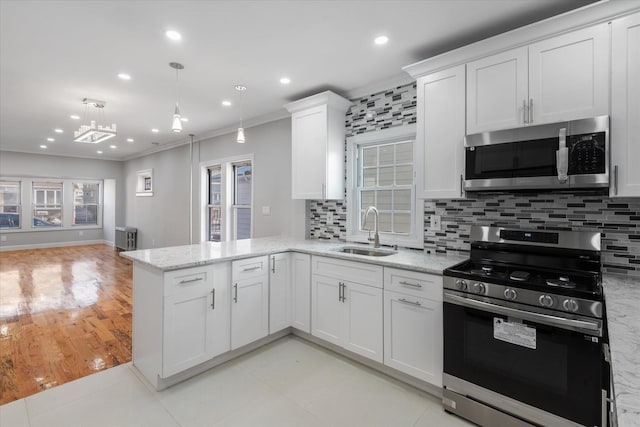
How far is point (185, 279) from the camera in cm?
229

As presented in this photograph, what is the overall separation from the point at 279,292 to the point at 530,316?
2038mm

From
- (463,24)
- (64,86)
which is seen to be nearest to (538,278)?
(463,24)

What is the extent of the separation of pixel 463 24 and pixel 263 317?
285cm

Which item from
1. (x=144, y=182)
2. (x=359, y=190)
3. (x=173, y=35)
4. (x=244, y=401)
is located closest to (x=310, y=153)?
(x=359, y=190)

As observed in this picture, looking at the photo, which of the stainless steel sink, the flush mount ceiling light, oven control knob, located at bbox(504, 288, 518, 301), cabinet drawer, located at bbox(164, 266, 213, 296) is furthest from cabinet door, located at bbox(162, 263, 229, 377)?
the flush mount ceiling light

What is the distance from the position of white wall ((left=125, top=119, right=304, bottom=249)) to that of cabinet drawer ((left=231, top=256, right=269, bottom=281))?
114 cm

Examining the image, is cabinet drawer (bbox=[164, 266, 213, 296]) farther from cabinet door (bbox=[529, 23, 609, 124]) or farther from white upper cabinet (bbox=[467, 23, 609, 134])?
cabinet door (bbox=[529, 23, 609, 124])

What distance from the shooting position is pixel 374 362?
254 cm

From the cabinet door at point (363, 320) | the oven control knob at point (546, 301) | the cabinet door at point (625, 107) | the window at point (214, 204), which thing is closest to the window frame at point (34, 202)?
the window at point (214, 204)

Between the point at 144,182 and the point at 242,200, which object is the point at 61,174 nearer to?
the point at 144,182

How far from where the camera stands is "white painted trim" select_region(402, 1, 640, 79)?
70.0 inches

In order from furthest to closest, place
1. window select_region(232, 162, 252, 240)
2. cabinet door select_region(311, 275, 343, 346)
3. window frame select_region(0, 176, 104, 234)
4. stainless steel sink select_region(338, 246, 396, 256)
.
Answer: window frame select_region(0, 176, 104, 234) → window select_region(232, 162, 252, 240) → stainless steel sink select_region(338, 246, 396, 256) → cabinet door select_region(311, 275, 343, 346)

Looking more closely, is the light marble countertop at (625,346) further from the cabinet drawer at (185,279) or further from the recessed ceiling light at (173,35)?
the recessed ceiling light at (173,35)

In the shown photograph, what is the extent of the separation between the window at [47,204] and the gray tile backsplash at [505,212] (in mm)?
9226
